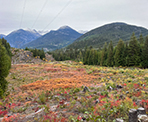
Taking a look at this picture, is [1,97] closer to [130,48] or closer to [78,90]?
[78,90]

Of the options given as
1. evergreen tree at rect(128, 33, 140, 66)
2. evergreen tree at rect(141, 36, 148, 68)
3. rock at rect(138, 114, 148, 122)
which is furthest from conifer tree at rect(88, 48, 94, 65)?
rock at rect(138, 114, 148, 122)

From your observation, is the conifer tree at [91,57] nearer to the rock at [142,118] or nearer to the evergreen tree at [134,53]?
the evergreen tree at [134,53]

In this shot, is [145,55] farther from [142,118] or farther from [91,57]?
[142,118]

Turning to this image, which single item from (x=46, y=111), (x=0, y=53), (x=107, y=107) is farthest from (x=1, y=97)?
(x=107, y=107)

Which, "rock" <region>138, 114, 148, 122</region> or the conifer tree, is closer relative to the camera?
"rock" <region>138, 114, 148, 122</region>

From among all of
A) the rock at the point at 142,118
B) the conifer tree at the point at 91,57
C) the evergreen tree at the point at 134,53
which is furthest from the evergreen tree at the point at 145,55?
the rock at the point at 142,118

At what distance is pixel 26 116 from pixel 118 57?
1665 inches

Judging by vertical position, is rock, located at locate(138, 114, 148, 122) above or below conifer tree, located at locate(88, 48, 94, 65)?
below

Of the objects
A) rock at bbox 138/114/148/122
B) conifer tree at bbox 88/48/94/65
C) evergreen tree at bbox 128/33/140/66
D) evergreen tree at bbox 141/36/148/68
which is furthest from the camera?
conifer tree at bbox 88/48/94/65

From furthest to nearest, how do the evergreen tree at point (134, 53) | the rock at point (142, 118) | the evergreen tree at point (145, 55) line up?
1. the evergreen tree at point (134, 53)
2. the evergreen tree at point (145, 55)
3. the rock at point (142, 118)

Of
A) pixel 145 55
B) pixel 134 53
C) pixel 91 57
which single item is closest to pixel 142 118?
pixel 145 55

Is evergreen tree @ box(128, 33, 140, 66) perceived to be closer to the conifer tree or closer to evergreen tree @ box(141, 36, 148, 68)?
evergreen tree @ box(141, 36, 148, 68)

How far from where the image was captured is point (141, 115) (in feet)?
17.0

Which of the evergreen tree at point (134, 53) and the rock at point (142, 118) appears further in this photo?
the evergreen tree at point (134, 53)
